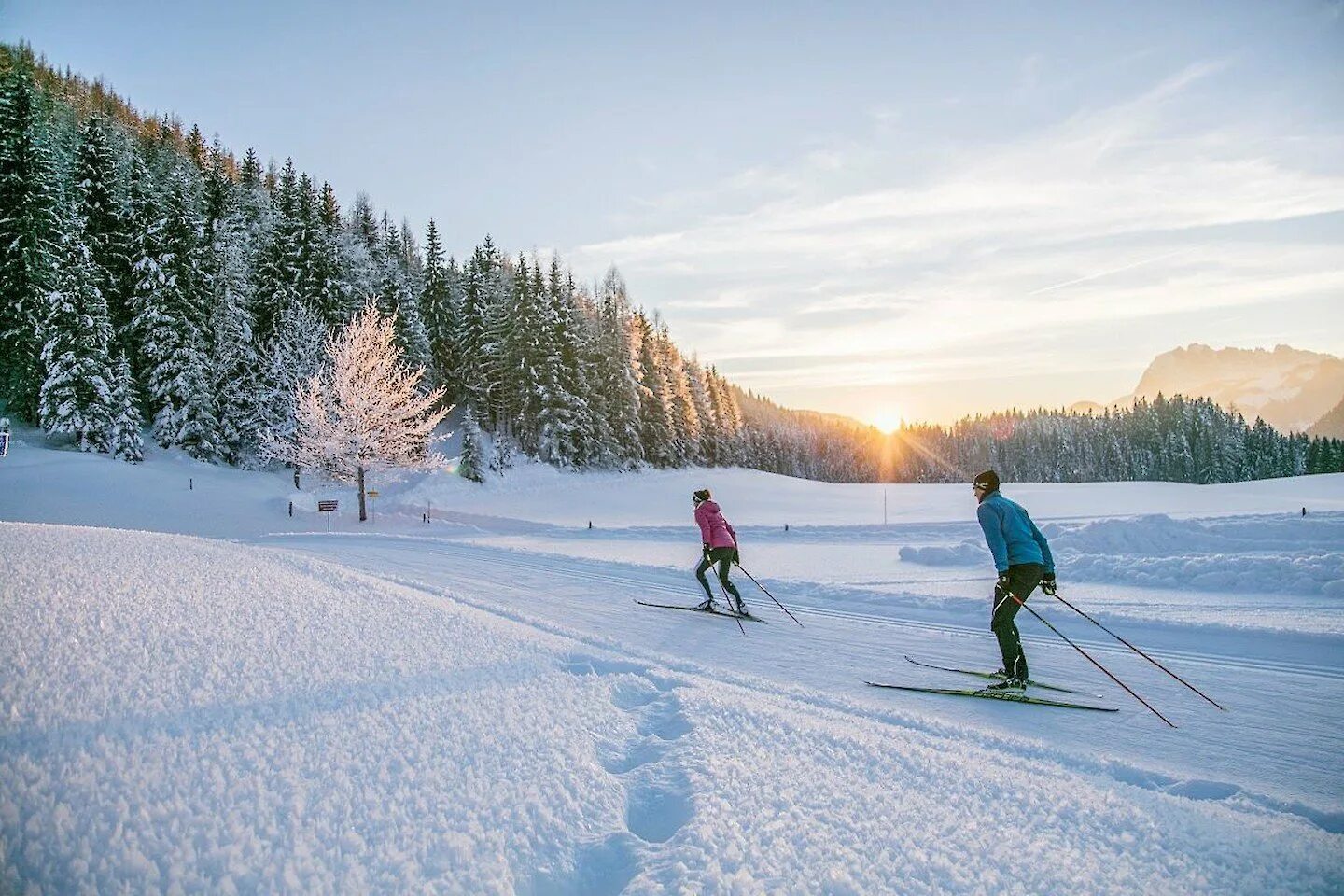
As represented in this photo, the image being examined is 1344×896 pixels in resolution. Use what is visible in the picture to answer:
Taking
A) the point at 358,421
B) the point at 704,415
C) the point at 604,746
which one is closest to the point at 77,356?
the point at 358,421

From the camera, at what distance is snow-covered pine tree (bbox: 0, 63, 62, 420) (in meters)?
30.2

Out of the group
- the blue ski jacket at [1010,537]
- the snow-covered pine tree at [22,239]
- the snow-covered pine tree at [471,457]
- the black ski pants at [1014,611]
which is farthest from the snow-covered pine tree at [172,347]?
the black ski pants at [1014,611]

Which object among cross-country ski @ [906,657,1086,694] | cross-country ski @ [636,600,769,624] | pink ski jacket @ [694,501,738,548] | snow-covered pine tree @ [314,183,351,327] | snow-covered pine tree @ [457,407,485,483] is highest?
snow-covered pine tree @ [314,183,351,327]

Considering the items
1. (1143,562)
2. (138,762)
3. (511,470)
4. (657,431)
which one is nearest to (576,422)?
(511,470)

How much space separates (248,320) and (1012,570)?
146ft

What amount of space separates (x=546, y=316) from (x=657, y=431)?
1426 centimetres

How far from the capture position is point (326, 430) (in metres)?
29.0

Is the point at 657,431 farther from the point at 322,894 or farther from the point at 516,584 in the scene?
the point at 322,894

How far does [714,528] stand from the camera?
11.3m

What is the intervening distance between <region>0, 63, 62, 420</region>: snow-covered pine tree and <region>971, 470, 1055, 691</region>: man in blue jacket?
138 ft

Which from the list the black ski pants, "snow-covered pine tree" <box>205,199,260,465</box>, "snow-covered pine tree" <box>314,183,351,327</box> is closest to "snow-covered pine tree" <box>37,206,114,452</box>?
"snow-covered pine tree" <box>205,199,260,465</box>

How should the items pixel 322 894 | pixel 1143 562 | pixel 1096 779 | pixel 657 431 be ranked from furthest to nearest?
pixel 657 431 → pixel 1143 562 → pixel 1096 779 → pixel 322 894

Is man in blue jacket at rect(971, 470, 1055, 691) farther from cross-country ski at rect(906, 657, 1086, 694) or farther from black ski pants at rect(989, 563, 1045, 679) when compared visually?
cross-country ski at rect(906, 657, 1086, 694)

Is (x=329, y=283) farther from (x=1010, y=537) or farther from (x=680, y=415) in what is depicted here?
(x=1010, y=537)
